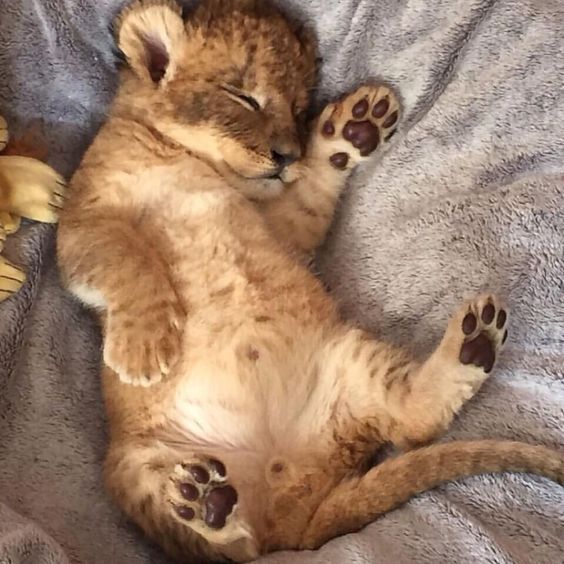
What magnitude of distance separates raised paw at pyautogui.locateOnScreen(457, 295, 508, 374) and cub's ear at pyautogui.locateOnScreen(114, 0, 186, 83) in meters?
0.75

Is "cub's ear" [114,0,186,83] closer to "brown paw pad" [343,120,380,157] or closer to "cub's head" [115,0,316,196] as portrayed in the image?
"cub's head" [115,0,316,196]

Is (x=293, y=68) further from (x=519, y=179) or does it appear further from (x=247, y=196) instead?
(x=519, y=179)

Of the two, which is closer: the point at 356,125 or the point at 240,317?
the point at 240,317

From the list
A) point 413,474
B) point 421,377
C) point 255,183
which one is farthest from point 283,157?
point 413,474

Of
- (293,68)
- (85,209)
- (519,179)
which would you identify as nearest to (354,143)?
(293,68)

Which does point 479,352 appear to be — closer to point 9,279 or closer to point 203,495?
point 203,495

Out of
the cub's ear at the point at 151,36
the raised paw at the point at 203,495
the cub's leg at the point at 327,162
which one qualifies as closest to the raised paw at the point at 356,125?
the cub's leg at the point at 327,162

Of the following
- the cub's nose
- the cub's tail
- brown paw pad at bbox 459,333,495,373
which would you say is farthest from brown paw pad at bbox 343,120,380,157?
the cub's tail

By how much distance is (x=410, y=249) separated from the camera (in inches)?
73.9

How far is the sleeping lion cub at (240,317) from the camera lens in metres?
1.60

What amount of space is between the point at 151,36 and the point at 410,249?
0.64 meters

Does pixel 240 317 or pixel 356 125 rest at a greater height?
pixel 356 125

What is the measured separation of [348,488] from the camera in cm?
162

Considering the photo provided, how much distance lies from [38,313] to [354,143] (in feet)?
2.23
